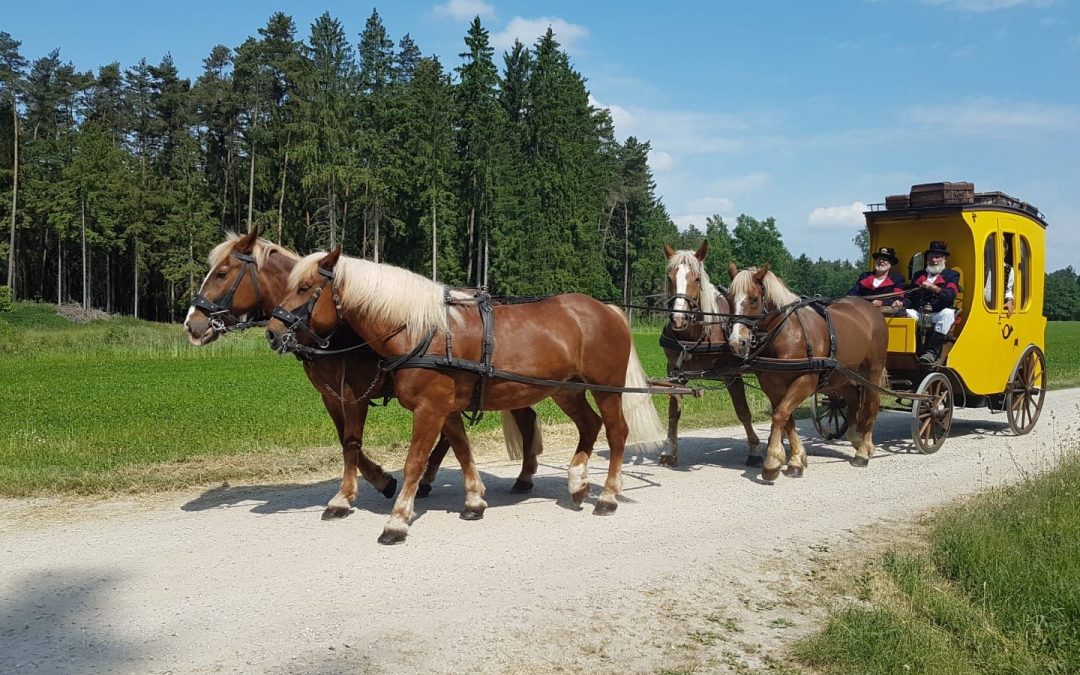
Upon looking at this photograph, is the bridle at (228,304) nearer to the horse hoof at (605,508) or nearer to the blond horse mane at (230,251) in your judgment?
the blond horse mane at (230,251)

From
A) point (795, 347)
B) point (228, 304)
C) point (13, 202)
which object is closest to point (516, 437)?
point (228, 304)

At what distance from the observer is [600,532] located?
249 inches

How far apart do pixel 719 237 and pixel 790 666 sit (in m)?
92.3

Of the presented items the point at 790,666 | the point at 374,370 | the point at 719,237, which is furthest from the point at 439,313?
the point at 719,237

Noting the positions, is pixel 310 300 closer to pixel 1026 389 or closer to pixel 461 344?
pixel 461 344

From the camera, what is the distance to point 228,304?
6.31m

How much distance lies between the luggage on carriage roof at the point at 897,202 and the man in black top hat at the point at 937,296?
88 cm

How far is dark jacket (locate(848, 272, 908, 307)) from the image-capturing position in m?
10.6

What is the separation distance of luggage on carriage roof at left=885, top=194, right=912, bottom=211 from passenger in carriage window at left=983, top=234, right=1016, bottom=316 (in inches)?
56.6

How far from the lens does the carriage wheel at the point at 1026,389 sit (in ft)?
37.2

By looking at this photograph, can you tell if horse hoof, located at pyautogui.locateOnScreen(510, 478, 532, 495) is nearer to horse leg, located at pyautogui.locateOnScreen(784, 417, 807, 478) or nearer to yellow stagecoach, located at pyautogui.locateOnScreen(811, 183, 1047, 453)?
horse leg, located at pyautogui.locateOnScreen(784, 417, 807, 478)

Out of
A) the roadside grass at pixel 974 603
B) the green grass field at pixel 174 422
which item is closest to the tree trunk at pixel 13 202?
the green grass field at pixel 174 422

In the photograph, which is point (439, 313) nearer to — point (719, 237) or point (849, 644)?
point (849, 644)

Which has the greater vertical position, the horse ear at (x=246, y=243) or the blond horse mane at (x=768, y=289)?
the horse ear at (x=246, y=243)
